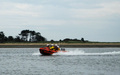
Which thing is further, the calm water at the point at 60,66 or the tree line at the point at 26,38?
the tree line at the point at 26,38

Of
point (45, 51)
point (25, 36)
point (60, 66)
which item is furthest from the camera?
point (25, 36)

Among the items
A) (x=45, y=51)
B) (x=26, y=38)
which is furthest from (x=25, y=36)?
(x=45, y=51)

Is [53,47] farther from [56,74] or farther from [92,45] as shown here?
[92,45]

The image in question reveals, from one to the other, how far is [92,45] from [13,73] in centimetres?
9928

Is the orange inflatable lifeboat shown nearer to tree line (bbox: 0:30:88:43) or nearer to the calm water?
the calm water

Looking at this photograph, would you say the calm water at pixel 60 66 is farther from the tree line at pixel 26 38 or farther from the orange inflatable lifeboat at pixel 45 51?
the tree line at pixel 26 38

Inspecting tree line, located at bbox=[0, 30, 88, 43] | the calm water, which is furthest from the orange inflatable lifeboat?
tree line, located at bbox=[0, 30, 88, 43]

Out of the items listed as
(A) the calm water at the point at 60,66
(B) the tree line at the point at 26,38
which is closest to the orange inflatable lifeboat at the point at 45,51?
(A) the calm water at the point at 60,66

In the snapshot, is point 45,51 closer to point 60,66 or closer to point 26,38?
point 60,66

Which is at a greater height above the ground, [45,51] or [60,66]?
[45,51]

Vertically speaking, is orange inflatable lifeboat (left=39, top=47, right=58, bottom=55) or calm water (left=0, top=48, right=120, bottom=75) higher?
orange inflatable lifeboat (left=39, top=47, right=58, bottom=55)

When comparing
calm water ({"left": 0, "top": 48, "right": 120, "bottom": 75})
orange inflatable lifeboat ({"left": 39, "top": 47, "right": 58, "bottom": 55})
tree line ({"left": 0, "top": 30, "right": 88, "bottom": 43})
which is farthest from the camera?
tree line ({"left": 0, "top": 30, "right": 88, "bottom": 43})

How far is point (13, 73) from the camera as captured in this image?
36406mm

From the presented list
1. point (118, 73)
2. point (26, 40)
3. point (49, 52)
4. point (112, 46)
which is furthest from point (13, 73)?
point (26, 40)
